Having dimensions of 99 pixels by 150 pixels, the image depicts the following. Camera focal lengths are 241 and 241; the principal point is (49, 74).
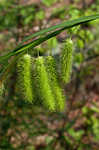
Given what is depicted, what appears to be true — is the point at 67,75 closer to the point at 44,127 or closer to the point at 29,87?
the point at 29,87

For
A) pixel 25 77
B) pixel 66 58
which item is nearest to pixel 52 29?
pixel 66 58

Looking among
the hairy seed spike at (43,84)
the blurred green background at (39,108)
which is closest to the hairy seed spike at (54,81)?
the hairy seed spike at (43,84)

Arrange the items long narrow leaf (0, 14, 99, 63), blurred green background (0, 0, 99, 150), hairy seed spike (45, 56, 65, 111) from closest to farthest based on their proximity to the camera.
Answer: long narrow leaf (0, 14, 99, 63) → hairy seed spike (45, 56, 65, 111) → blurred green background (0, 0, 99, 150)

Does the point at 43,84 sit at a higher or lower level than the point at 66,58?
lower

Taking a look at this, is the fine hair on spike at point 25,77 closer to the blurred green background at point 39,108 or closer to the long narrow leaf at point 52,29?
the long narrow leaf at point 52,29

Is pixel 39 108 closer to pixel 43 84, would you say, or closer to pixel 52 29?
pixel 43 84

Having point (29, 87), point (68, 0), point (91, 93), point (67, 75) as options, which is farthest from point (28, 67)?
point (68, 0)

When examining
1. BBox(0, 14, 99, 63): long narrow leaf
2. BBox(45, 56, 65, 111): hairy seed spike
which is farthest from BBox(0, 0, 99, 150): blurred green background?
BBox(0, 14, 99, 63): long narrow leaf

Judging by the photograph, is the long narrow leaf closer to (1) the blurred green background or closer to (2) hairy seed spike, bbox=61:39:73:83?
(2) hairy seed spike, bbox=61:39:73:83
